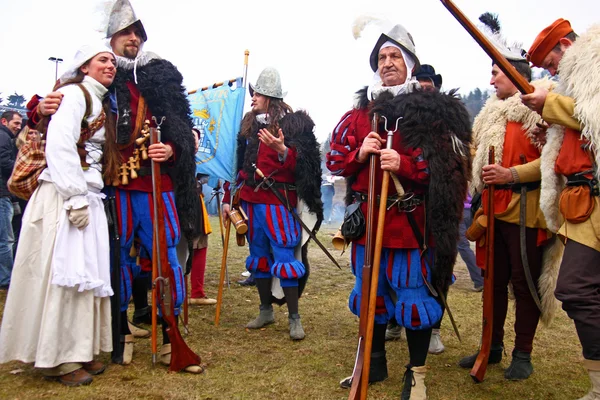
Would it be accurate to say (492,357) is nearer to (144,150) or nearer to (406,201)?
(406,201)

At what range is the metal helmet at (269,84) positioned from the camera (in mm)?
5168

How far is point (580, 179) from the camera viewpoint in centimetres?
292

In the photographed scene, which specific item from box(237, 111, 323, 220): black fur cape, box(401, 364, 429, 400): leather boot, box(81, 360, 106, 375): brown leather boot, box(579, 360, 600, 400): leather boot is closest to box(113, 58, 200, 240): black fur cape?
box(237, 111, 323, 220): black fur cape

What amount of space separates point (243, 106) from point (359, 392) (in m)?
3.74

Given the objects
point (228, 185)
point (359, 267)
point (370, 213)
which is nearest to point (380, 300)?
point (359, 267)

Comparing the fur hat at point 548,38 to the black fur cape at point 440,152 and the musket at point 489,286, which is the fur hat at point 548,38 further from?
the musket at point 489,286

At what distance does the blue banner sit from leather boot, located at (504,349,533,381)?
3161mm

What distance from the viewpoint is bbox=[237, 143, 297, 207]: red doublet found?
196 inches

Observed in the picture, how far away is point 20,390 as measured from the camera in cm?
339

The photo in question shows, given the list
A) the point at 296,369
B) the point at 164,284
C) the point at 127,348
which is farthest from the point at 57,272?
the point at 296,369

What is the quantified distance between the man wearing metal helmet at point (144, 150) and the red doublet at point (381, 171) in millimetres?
1174

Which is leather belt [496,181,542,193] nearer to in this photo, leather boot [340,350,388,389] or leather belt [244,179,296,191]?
leather boot [340,350,388,389]

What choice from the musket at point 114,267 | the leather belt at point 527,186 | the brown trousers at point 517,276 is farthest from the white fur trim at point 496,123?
the musket at point 114,267

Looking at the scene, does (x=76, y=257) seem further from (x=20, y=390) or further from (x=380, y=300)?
(x=380, y=300)
